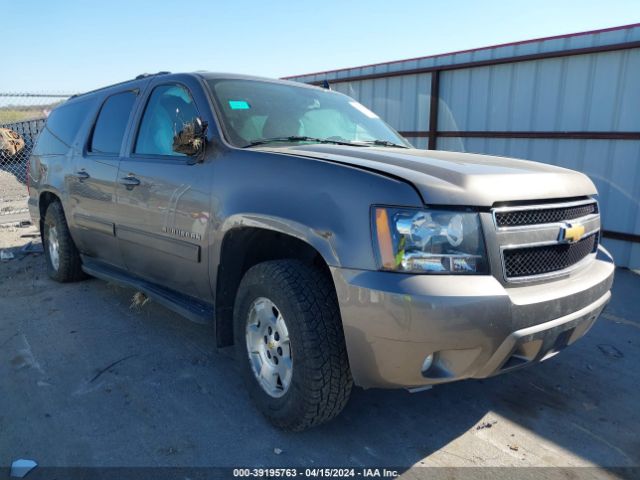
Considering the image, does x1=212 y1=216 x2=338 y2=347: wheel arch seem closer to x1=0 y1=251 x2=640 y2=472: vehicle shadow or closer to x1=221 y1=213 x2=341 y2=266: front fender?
x1=221 y1=213 x2=341 y2=266: front fender

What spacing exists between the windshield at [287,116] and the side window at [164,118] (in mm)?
262

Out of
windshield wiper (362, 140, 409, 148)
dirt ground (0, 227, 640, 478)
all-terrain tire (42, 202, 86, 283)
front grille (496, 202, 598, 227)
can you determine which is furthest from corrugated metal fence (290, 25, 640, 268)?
all-terrain tire (42, 202, 86, 283)

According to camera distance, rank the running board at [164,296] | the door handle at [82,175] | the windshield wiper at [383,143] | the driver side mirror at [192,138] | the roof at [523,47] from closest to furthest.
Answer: the driver side mirror at [192,138]
the running board at [164,296]
the windshield wiper at [383,143]
the door handle at [82,175]
the roof at [523,47]

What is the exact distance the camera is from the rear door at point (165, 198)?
119 inches

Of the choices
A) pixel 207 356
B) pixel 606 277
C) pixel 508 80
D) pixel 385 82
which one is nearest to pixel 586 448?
pixel 606 277

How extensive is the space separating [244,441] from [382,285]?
3.93 ft

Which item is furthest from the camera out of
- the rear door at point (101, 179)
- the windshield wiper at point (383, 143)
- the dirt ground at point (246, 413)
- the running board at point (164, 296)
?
the rear door at point (101, 179)

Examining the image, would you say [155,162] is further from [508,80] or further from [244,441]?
[508,80]

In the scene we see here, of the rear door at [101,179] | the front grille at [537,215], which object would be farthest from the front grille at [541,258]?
the rear door at [101,179]

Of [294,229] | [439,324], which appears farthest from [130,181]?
[439,324]

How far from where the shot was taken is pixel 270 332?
2662 mm

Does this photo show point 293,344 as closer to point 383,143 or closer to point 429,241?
point 429,241

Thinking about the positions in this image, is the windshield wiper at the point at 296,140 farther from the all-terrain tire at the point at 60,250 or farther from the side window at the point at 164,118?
the all-terrain tire at the point at 60,250

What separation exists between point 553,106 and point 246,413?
626 centimetres
